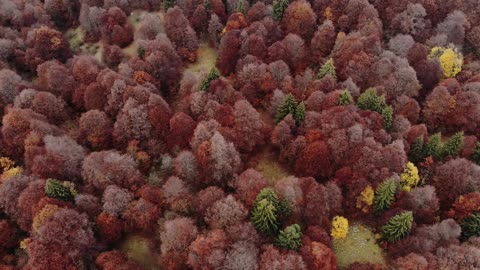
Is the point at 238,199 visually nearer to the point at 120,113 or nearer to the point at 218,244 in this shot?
the point at 218,244

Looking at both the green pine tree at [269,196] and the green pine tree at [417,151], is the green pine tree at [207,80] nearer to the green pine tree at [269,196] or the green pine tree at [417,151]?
the green pine tree at [269,196]

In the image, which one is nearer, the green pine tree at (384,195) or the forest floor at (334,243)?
the green pine tree at (384,195)

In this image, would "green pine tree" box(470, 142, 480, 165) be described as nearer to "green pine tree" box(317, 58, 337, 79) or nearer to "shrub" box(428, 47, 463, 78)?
"shrub" box(428, 47, 463, 78)

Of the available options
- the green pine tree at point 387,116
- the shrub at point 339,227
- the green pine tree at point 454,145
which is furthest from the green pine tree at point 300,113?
the green pine tree at point 454,145

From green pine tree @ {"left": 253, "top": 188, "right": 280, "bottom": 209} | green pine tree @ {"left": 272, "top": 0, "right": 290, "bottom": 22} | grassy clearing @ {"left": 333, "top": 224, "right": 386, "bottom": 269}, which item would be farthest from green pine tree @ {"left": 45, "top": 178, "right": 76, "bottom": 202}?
green pine tree @ {"left": 272, "top": 0, "right": 290, "bottom": 22}

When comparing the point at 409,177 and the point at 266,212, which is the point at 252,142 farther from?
the point at 409,177

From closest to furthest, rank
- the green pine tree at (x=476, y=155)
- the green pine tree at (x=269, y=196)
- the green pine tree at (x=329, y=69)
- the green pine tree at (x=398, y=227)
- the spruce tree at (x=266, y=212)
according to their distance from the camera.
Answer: the green pine tree at (x=398, y=227) < the spruce tree at (x=266, y=212) < the green pine tree at (x=269, y=196) < the green pine tree at (x=476, y=155) < the green pine tree at (x=329, y=69)
